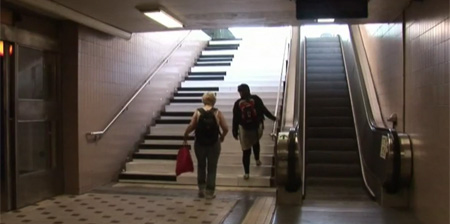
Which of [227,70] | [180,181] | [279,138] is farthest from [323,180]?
[227,70]

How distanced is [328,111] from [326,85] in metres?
1.05

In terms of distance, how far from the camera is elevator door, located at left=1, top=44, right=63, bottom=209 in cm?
554

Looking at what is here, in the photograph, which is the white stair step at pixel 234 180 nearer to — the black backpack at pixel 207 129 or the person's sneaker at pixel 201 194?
the person's sneaker at pixel 201 194

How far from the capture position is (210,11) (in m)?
6.11

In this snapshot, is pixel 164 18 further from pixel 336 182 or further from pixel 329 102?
pixel 329 102

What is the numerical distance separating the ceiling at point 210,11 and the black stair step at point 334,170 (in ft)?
7.31

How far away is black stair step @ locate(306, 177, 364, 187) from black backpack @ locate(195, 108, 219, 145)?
1777 millimetres

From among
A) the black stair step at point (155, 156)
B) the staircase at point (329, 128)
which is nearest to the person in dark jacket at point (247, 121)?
the staircase at point (329, 128)

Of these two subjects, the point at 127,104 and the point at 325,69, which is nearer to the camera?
the point at 127,104

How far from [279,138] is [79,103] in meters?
2.76

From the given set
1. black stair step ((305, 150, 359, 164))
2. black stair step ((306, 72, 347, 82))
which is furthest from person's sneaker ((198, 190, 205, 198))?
black stair step ((306, 72, 347, 82))

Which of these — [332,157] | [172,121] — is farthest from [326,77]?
[172,121]

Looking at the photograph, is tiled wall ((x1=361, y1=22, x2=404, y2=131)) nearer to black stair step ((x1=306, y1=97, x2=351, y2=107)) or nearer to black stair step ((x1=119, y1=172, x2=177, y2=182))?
black stair step ((x1=306, y1=97, x2=351, y2=107))

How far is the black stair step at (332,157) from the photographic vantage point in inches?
299
